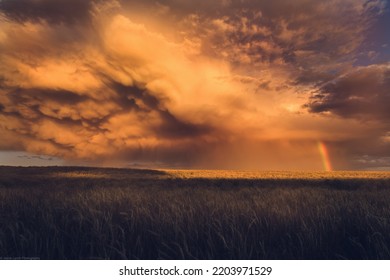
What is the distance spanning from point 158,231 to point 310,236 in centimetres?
123

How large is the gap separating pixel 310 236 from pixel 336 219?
711 mm

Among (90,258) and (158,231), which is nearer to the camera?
(90,258)

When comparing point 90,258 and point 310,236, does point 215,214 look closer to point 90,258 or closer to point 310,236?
point 310,236

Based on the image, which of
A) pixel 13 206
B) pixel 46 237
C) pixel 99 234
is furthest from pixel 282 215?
pixel 13 206

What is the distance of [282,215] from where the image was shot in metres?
3.16

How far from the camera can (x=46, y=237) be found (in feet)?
9.62
